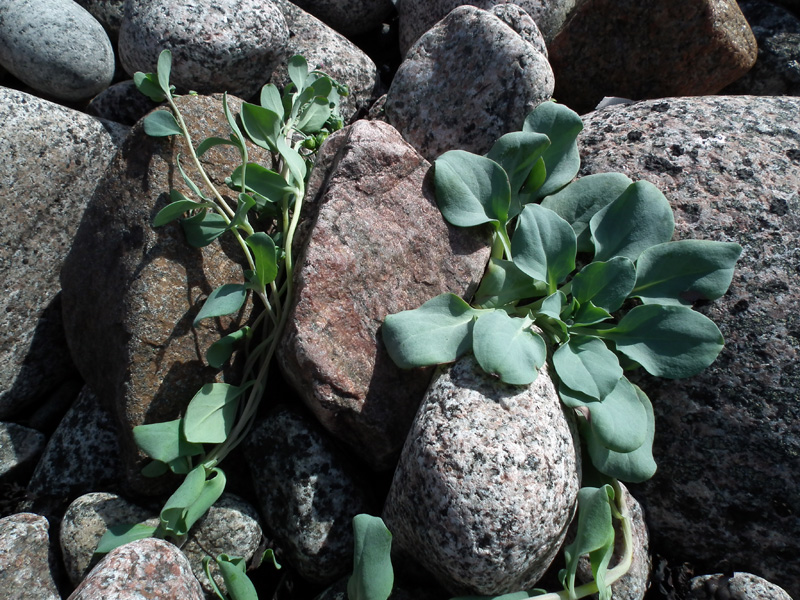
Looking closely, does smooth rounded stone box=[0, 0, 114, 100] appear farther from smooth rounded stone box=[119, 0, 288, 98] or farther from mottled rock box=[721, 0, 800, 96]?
mottled rock box=[721, 0, 800, 96]

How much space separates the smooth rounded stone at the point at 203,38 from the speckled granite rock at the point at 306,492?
4.93 ft

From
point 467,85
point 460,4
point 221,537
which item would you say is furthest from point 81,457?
point 460,4

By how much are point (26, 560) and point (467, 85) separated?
7.26 ft

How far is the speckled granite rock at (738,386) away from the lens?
2.06 meters

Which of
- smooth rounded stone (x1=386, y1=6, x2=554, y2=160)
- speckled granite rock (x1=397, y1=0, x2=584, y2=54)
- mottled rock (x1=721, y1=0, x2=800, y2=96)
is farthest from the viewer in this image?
mottled rock (x1=721, y1=0, x2=800, y2=96)

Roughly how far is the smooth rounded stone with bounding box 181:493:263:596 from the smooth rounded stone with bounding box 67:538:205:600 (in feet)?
0.47

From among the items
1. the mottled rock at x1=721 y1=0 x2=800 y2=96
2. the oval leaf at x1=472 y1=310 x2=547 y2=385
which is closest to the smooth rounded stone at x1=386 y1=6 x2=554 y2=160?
the oval leaf at x1=472 y1=310 x2=547 y2=385

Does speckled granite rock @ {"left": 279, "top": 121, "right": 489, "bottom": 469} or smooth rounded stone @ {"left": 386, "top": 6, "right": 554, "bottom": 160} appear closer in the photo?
speckled granite rock @ {"left": 279, "top": 121, "right": 489, "bottom": 469}

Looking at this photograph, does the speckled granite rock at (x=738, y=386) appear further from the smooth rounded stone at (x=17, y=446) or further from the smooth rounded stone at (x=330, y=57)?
the smooth rounded stone at (x=17, y=446)

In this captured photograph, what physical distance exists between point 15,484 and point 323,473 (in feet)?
3.87

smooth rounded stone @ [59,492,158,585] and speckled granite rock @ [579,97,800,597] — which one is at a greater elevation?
speckled granite rock @ [579,97,800,597]

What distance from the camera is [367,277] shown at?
2.15 m

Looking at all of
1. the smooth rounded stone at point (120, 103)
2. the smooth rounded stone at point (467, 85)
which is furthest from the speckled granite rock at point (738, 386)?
the smooth rounded stone at point (120, 103)

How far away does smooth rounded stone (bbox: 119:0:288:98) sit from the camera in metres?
2.66
